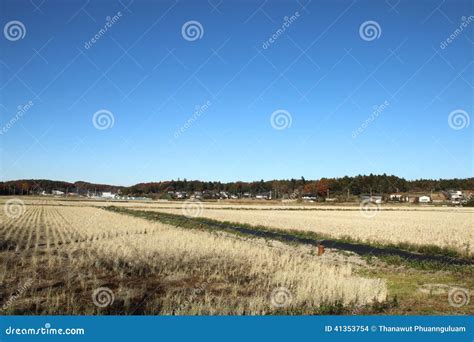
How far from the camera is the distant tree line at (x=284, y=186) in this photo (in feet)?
435

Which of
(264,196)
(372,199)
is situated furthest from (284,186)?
(372,199)

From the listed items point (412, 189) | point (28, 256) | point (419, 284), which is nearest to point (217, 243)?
point (28, 256)

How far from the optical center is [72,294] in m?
11.2

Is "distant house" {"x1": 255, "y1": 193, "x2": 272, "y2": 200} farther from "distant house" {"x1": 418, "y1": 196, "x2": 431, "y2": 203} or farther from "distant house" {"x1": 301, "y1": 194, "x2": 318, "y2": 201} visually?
"distant house" {"x1": 418, "y1": 196, "x2": 431, "y2": 203}

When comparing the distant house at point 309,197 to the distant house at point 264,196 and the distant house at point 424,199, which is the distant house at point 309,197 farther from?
the distant house at point 424,199

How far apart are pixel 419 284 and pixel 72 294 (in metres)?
10.9

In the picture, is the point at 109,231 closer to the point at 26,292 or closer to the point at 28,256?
the point at 28,256

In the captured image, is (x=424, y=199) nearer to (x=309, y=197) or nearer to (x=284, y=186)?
(x=309, y=197)

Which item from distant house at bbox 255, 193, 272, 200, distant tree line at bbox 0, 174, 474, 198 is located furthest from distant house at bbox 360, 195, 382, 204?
distant house at bbox 255, 193, 272, 200

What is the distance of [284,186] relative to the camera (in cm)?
15862

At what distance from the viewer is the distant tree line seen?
13250 cm

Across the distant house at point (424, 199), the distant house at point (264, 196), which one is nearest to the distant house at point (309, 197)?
the distant house at point (264, 196)

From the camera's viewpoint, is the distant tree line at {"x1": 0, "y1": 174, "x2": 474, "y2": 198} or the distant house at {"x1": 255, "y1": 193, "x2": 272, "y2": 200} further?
the distant house at {"x1": 255, "y1": 193, "x2": 272, "y2": 200}

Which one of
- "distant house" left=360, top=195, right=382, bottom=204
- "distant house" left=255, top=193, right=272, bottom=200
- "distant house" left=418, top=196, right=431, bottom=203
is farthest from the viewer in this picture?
"distant house" left=255, top=193, right=272, bottom=200
